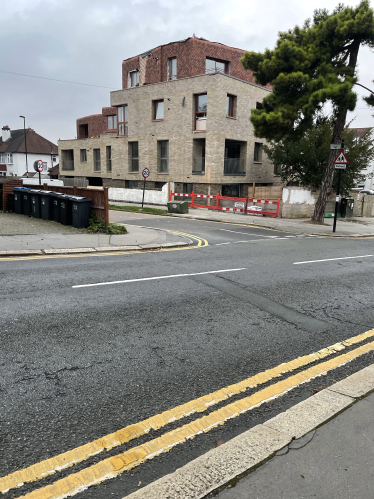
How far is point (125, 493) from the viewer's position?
7.81ft

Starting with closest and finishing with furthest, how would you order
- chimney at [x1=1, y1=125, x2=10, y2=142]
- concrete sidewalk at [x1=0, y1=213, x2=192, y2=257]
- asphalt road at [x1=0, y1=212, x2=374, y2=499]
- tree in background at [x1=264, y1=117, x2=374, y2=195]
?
asphalt road at [x1=0, y1=212, x2=374, y2=499], concrete sidewalk at [x1=0, y1=213, x2=192, y2=257], tree in background at [x1=264, y1=117, x2=374, y2=195], chimney at [x1=1, y1=125, x2=10, y2=142]

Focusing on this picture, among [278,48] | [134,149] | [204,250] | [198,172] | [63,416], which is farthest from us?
[134,149]

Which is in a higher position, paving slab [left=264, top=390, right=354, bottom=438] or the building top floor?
the building top floor

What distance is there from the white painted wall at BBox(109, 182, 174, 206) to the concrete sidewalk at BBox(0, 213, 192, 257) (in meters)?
15.3

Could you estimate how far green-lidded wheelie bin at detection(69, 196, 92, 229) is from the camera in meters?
13.3

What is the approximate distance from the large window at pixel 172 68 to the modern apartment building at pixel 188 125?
0.28ft

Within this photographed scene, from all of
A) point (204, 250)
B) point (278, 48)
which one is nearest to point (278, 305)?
point (204, 250)

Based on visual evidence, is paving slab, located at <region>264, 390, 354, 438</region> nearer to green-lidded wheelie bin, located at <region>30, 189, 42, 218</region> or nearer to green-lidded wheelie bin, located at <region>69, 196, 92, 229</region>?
green-lidded wheelie bin, located at <region>69, 196, 92, 229</region>

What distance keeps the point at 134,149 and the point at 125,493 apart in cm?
A: 3453

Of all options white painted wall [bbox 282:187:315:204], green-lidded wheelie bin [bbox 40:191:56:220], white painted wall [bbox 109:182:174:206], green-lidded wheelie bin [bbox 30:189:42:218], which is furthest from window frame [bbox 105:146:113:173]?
green-lidded wheelie bin [bbox 40:191:56:220]

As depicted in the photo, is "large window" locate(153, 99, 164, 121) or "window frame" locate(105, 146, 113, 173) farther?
"window frame" locate(105, 146, 113, 173)

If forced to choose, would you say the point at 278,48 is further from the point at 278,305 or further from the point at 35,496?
the point at 35,496

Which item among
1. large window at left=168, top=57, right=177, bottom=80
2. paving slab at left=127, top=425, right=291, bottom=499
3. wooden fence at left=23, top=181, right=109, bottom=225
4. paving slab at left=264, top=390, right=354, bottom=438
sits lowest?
paving slab at left=127, top=425, right=291, bottom=499

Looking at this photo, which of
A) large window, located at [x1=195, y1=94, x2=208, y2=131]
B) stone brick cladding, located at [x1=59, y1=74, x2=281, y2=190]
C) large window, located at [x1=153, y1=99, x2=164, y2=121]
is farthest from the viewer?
large window, located at [x1=153, y1=99, x2=164, y2=121]
